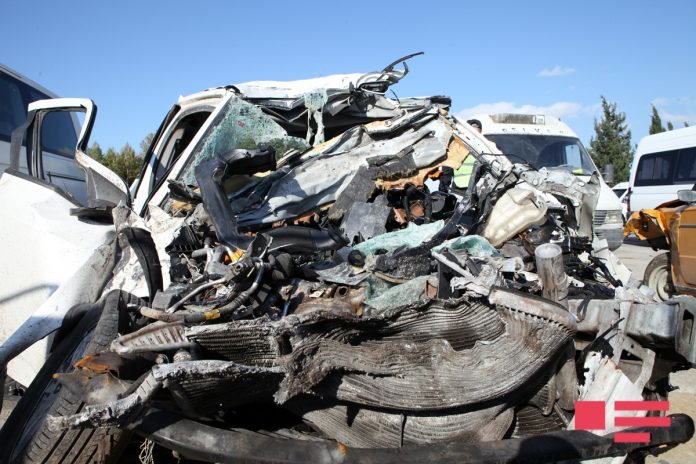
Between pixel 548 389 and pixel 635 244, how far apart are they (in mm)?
14466

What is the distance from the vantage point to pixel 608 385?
206 centimetres

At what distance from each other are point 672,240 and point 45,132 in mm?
7574

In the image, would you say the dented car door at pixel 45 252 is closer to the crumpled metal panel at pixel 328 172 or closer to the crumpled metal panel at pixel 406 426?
the crumpled metal panel at pixel 328 172

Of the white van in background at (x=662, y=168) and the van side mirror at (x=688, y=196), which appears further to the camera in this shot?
the white van in background at (x=662, y=168)

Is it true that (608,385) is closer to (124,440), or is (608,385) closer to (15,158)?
(124,440)

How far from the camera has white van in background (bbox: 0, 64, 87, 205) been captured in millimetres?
5668

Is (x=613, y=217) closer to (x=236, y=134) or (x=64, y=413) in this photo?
(x=236, y=134)

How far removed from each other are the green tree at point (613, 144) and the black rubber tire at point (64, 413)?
2367cm

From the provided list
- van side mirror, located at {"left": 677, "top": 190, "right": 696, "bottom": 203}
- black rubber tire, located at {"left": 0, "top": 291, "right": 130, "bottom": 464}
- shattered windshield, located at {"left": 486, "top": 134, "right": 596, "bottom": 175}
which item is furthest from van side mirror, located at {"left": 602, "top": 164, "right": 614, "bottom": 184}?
black rubber tire, located at {"left": 0, "top": 291, "right": 130, "bottom": 464}

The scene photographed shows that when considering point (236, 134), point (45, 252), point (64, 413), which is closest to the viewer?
point (64, 413)

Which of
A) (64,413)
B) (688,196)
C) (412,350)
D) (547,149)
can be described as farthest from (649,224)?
(64,413)

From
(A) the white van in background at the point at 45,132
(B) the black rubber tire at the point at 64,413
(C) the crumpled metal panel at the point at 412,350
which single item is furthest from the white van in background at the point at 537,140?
(B) the black rubber tire at the point at 64,413

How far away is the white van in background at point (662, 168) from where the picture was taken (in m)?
11.3

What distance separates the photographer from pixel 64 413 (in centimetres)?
206
